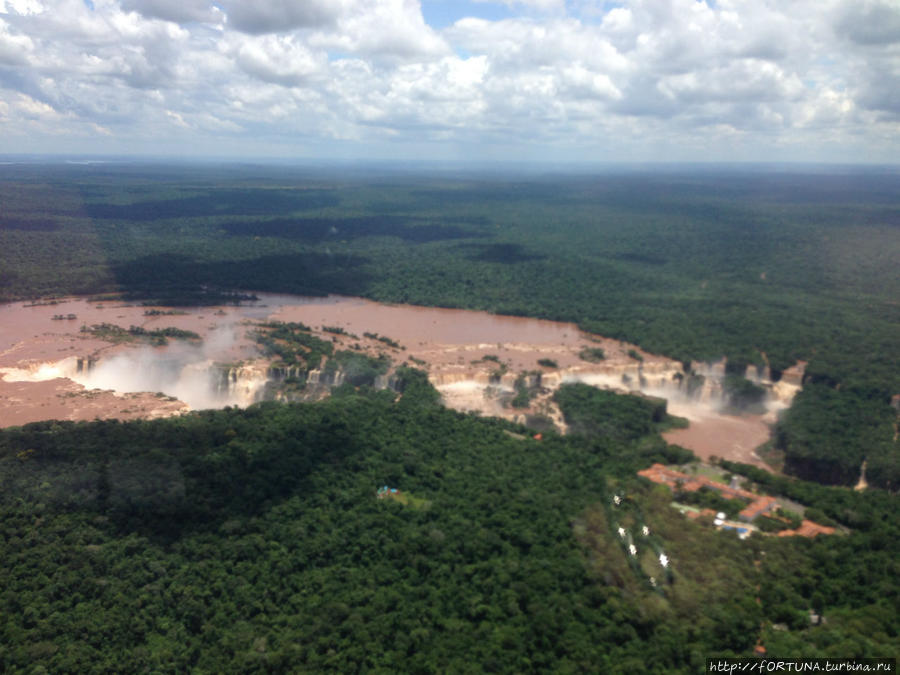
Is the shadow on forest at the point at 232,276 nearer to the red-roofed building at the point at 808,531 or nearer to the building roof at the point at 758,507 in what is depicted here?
the building roof at the point at 758,507

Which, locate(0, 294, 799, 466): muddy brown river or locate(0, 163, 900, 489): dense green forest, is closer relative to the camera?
locate(0, 294, 799, 466): muddy brown river

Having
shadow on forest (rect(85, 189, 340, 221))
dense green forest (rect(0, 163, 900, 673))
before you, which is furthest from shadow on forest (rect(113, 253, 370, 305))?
shadow on forest (rect(85, 189, 340, 221))

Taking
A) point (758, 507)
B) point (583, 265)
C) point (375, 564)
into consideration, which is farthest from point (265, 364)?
point (583, 265)

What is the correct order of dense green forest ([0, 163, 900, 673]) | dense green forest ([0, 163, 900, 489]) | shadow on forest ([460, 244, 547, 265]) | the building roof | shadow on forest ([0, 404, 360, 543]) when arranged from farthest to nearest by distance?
shadow on forest ([460, 244, 547, 265]), dense green forest ([0, 163, 900, 489]), the building roof, shadow on forest ([0, 404, 360, 543]), dense green forest ([0, 163, 900, 673])

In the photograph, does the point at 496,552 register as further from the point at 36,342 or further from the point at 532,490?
the point at 36,342

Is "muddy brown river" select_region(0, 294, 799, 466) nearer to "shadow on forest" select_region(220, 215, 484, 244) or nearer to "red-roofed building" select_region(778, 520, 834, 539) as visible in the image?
"red-roofed building" select_region(778, 520, 834, 539)

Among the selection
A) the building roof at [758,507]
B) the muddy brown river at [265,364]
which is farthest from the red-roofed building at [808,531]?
the muddy brown river at [265,364]
